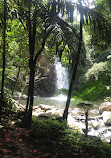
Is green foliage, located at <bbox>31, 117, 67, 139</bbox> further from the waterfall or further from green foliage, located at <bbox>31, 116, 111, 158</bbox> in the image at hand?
the waterfall

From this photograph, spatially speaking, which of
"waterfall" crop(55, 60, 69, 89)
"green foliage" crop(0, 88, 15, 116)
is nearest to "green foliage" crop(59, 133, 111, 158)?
"green foliage" crop(0, 88, 15, 116)

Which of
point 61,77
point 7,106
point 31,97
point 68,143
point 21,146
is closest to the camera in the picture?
point 68,143

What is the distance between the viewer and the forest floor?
322 centimetres

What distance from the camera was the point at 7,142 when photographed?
373 cm

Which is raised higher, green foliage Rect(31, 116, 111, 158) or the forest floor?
green foliage Rect(31, 116, 111, 158)

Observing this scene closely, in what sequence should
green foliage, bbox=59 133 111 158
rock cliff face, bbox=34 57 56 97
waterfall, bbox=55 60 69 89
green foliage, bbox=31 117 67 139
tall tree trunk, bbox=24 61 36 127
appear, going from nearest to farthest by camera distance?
1. green foliage, bbox=59 133 111 158
2. green foliage, bbox=31 117 67 139
3. tall tree trunk, bbox=24 61 36 127
4. rock cliff face, bbox=34 57 56 97
5. waterfall, bbox=55 60 69 89

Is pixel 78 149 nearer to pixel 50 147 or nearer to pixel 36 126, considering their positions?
pixel 50 147

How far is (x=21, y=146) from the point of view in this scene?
372cm

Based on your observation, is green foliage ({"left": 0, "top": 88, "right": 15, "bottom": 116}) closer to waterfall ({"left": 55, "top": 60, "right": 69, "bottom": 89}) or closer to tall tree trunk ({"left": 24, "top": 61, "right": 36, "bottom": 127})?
tall tree trunk ({"left": 24, "top": 61, "right": 36, "bottom": 127})

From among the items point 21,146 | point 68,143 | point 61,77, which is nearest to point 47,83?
point 61,77

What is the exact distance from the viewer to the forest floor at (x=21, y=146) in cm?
322

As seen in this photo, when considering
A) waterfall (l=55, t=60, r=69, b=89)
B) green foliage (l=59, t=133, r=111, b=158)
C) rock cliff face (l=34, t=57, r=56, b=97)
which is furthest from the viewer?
waterfall (l=55, t=60, r=69, b=89)

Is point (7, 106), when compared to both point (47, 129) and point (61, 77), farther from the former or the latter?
point (61, 77)

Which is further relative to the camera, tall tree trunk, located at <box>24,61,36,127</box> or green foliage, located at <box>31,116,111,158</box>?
tall tree trunk, located at <box>24,61,36,127</box>
